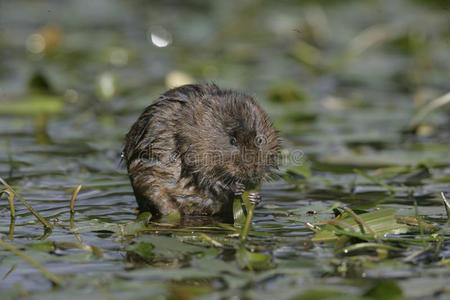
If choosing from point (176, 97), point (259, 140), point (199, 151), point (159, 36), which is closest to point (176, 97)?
point (176, 97)

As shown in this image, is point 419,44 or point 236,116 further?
point 419,44

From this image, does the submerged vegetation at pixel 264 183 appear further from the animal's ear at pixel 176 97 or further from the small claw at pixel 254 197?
the animal's ear at pixel 176 97

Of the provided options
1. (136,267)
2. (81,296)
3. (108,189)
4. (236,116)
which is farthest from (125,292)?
(108,189)

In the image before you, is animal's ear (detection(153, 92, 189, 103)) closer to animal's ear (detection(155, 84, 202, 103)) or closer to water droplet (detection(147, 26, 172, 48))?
animal's ear (detection(155, 84, 202, 103))

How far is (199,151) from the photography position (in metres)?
4.77

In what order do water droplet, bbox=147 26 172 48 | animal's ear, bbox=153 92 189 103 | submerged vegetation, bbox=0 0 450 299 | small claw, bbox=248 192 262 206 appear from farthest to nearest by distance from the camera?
water droplet, bbox=147 26 172 48
animal's ear, bbox=153 92 189 103
small claw, bbox=248 192 262 206
submerged vegetation, bbox=0 0 450 299

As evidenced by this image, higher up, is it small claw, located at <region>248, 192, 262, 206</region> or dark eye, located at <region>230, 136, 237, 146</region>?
dark eye, located at <region>230, 136, 237, 146</region>

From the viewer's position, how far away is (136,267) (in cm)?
379

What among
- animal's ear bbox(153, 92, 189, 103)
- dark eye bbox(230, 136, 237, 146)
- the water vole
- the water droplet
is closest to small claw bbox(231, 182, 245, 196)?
the water vole

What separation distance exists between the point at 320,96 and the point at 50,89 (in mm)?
3318

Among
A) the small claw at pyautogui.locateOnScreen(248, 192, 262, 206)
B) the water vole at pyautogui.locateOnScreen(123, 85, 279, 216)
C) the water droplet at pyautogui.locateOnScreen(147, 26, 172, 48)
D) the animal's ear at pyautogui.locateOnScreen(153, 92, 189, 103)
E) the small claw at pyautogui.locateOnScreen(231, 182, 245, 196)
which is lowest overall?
the small claw at pyautogui.locateOnScreen(248, 192, 262, 206)

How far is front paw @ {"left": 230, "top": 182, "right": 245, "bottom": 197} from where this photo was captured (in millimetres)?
4676

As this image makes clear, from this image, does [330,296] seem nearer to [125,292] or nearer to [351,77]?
[125,292]

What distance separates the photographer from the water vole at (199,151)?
4.66 metres
